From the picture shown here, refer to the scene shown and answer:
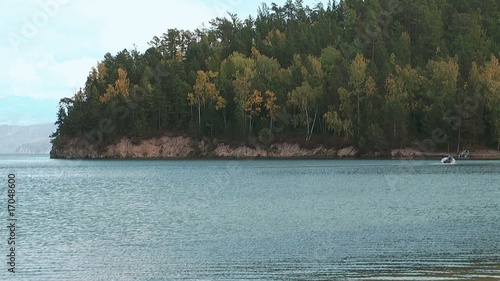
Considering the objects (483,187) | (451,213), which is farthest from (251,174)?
(451,213)

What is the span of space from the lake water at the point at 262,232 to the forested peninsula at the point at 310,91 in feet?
169

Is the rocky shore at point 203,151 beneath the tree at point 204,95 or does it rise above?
beneath

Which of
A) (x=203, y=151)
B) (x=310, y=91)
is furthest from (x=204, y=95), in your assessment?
(x=310, y=91)

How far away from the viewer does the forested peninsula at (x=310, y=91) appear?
381ft

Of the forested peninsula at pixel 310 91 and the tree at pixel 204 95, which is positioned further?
the tree at pixel 204 95

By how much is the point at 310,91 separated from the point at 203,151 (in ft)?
83.9

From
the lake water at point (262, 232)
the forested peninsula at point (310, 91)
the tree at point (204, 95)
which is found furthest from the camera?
the tree at point (204, 95)

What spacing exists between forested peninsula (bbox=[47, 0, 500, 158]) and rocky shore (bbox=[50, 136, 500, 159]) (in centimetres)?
24

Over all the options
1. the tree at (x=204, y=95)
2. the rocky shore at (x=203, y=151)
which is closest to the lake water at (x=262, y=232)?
the rocky shore at (x=203, y=151)

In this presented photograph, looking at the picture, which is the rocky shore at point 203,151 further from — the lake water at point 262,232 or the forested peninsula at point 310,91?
the lake water at point 262,232

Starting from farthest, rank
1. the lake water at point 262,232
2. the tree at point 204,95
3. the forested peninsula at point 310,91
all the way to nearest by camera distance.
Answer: the tree at point 204,95
the forested peninsula at point 310,91
the lake water at point 262,232

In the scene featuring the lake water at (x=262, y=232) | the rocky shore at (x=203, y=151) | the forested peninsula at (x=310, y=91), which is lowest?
the lake water at (x=262, y=232)

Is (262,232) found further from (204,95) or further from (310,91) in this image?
(204,95)

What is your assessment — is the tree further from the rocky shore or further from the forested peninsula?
the rocky shore
